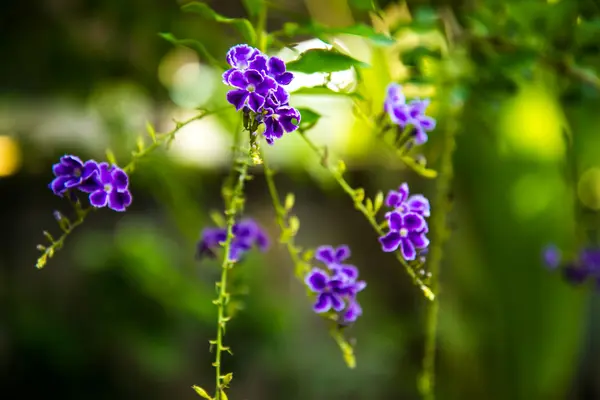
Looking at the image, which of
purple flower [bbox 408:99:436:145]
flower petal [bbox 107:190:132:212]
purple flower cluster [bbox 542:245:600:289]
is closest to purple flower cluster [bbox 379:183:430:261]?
purple flower [bbox 408:99:436:145]

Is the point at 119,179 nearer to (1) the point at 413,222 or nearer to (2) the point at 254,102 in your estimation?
(2) the point at 254,102

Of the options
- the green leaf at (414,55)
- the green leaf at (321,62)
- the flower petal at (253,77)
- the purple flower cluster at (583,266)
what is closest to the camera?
the flower petal at (253,77)

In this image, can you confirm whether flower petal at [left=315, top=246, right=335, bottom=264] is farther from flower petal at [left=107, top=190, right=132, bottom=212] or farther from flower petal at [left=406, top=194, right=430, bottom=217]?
flower petal at [left=107, top=190, right=132, bottom=212]

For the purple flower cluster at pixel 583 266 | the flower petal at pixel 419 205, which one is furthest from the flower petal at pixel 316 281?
the purple flower cluster at pixel 583 266

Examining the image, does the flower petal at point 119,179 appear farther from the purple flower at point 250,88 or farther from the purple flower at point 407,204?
the purple flower at point 407,204

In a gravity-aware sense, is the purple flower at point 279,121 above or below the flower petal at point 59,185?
above

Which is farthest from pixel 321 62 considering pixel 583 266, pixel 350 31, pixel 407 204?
pixel 583 266

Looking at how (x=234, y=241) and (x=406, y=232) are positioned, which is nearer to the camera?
(x=406, y=232)
